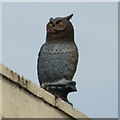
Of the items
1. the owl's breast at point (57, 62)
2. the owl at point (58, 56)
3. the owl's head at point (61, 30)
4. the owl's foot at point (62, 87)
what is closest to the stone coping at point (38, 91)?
the owl's foot at point (62, 87)

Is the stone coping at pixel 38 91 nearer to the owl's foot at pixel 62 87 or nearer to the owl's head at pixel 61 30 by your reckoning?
the owl's foot at pixel 62 87

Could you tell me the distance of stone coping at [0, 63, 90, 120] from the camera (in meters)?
8.23

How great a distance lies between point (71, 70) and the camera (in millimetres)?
13086

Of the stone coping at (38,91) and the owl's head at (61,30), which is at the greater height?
the owl's head at (61,30)

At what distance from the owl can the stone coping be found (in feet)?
10.8

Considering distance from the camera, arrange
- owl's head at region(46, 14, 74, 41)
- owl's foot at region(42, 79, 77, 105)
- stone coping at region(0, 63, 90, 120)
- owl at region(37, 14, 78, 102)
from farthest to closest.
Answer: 1. owl's head at region(46, 14, 74, 41)
2. owl at region(37, 14, 78, 102)
3. owl's foot at region(42, 79, 77, 105)
4. stone coping at region(0, 63, 90, 120)

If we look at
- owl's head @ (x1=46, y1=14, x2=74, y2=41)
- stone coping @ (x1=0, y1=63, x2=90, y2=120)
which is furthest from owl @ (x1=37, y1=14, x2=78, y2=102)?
stone coping @ (x1=0, y1=63, x2=90, y2=120)

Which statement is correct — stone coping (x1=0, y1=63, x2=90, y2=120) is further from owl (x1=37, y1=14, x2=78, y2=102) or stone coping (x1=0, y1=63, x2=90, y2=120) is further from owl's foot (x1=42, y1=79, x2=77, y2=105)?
owl (x1=37, y1=14, x2=78, y2=102)

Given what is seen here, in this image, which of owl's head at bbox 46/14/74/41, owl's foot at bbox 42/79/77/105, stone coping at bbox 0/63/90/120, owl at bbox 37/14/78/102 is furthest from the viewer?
owl's head at bbox 46/14/74/41

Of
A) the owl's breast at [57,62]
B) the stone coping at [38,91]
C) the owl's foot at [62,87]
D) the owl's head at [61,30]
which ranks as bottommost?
the stone coping at [38,91]

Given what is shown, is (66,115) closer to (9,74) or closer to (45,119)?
(45,119)

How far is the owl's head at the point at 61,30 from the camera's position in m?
13.5

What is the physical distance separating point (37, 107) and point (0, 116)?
813mm

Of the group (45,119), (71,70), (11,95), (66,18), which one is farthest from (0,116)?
(66,18)
